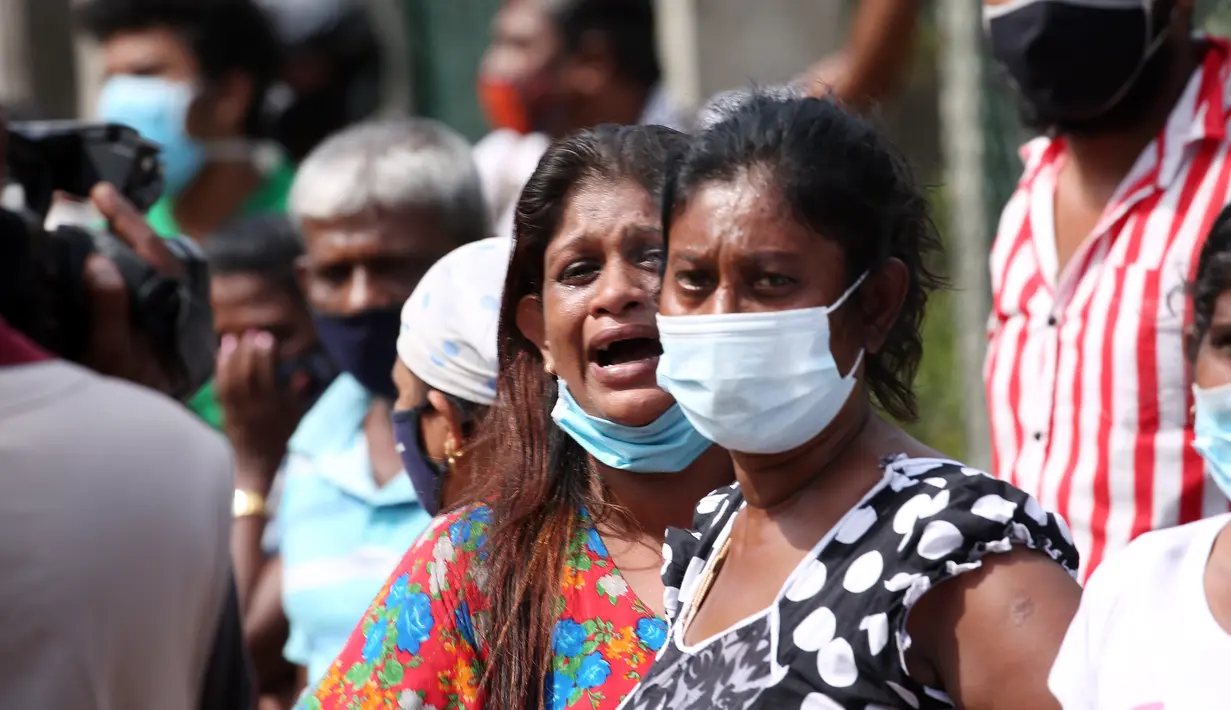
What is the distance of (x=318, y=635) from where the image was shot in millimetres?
4016

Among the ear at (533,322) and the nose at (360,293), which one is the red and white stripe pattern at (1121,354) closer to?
the ear at (533,322)

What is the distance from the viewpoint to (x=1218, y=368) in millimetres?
2457

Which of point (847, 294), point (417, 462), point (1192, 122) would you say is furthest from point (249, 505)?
point (847, 294)

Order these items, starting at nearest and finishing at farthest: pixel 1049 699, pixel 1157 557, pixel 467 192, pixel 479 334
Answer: pixel 1049 699 → pixel 1157 557 → pixel 479 334 → pixel 467 192

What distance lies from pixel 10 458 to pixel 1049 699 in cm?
Answer: 121

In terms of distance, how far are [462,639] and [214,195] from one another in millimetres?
4066

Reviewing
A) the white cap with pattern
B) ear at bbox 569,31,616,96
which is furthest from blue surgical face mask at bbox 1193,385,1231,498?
ear at bbox 569,31,616,96

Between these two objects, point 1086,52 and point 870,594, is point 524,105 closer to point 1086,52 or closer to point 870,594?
point 1086,52

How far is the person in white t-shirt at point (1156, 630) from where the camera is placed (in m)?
2.10

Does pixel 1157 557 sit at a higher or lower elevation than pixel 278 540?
higher

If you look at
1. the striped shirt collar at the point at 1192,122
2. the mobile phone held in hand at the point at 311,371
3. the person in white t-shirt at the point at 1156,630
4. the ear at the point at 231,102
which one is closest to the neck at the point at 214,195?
the ear at the point at 231,102

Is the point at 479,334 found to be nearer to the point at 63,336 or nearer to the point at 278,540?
the point at 63,336

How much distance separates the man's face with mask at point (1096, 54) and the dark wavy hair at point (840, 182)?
1.57 metres

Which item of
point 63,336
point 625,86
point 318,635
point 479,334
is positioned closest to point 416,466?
point 479,334
